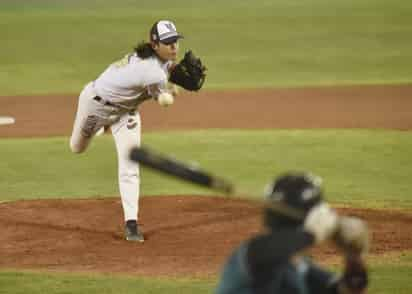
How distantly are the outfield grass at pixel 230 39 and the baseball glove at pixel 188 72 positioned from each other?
35.7 ft

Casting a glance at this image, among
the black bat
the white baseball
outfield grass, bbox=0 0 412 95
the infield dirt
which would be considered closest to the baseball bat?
the black bat

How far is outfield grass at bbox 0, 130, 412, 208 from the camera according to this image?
43.3 ft

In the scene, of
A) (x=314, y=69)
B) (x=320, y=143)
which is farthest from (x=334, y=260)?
(x=314, y=69)

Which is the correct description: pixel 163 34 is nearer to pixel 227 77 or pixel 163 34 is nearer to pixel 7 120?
pixel 7 120

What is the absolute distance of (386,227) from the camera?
11305 mm

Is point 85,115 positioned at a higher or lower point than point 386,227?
higher

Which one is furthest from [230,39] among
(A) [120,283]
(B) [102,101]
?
(A) [120,283]

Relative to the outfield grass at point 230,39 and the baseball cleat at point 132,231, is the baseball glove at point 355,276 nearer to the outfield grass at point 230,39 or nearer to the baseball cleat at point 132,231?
the baseball cleat at point 132,231

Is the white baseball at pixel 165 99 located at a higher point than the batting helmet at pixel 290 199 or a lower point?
lower

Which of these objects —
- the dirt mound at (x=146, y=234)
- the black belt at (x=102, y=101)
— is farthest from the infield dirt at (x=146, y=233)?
the black belt at (x=102, y=101)

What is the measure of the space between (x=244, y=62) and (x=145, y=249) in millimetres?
15627

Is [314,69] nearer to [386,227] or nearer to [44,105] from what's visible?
[44,105]

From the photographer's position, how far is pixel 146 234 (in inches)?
440

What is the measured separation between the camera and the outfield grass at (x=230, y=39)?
24.0m
